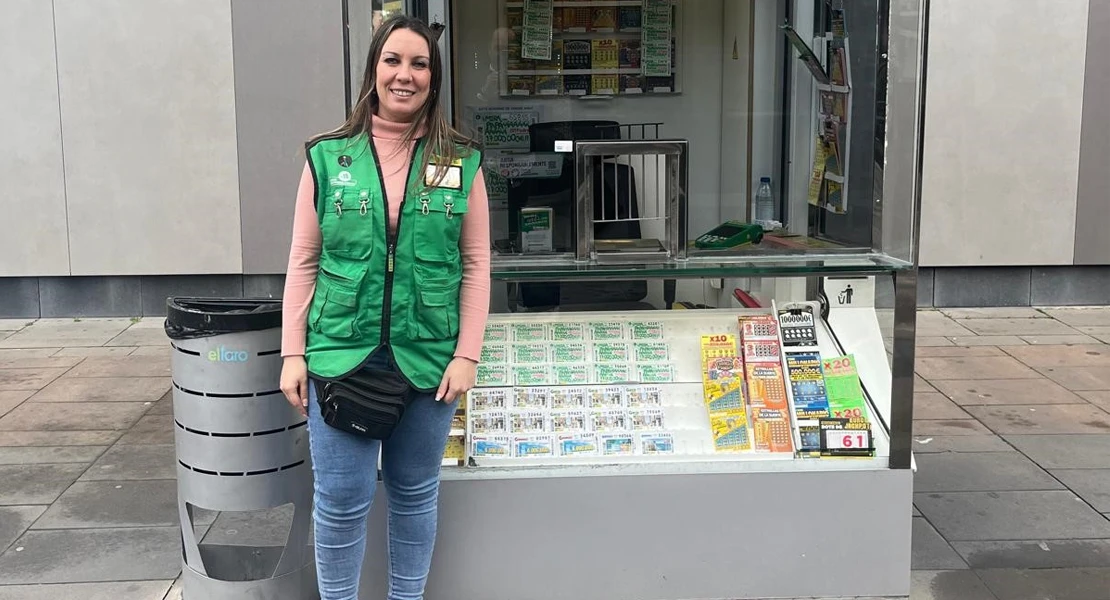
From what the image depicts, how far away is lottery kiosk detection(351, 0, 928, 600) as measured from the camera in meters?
3.29

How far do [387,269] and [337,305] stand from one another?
5.8 inches

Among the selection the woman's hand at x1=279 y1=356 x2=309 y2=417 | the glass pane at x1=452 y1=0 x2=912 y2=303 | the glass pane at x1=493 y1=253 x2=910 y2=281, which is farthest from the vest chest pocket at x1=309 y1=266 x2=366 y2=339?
the glass pane at x1=452 y1=0 x2=912 y2=303

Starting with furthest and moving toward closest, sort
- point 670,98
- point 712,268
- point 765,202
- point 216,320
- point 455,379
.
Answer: point 670,98 → point 765,202 → point 712,268 → point 216,320 → point 455,379

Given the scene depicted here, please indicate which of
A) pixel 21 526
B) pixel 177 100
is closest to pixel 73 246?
pixel 177 100

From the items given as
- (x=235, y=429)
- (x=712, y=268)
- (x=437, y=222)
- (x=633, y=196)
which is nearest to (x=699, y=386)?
(x=712, y=268)

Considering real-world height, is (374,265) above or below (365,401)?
above

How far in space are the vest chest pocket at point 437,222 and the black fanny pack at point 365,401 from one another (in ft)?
1.01

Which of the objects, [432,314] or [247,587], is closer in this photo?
[432,314]

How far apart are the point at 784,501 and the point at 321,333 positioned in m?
1.50

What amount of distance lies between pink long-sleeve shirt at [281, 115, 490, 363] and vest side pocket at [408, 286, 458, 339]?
0.07 metres

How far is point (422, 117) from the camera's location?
276 centimetres

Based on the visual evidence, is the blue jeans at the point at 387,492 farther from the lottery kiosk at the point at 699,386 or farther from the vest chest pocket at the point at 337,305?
the lottery kiosk at the point at 699,386

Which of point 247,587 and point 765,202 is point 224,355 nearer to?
point 247,587

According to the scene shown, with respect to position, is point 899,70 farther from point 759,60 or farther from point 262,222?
point 262,222
